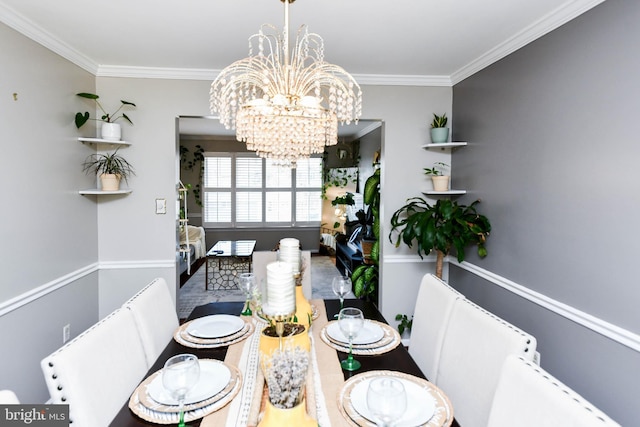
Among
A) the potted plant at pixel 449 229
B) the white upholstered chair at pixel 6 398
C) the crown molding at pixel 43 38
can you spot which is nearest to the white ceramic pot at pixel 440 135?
the potted plant at pixel 449 229

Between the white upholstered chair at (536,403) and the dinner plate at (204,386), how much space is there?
93cm

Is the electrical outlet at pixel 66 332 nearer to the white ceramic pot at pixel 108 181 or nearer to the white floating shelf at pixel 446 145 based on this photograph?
the white ceramic pot at pixel 108 181

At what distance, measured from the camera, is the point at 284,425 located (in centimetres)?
99

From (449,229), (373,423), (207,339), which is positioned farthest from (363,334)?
(449,229)

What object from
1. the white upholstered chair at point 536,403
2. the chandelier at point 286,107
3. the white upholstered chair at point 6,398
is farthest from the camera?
the chandelier at point 286,107

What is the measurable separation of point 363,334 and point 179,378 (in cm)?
94

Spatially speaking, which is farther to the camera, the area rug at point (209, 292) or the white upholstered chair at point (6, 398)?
the area rug at point (209, 292)

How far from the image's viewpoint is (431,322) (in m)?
1.93

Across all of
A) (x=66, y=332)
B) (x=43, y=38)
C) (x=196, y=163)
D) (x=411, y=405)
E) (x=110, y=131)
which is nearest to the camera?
(x=411, y=405)

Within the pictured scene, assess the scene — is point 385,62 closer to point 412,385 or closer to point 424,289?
point 424,289

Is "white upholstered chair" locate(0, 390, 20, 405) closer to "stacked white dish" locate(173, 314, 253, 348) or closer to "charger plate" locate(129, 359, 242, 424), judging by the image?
"charger plate" locate(129, 359, 242, 424)

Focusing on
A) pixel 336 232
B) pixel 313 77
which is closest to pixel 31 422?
pixel 313 77

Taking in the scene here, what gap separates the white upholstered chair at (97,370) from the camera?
116cm

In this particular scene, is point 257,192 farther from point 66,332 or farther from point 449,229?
point 449,229
